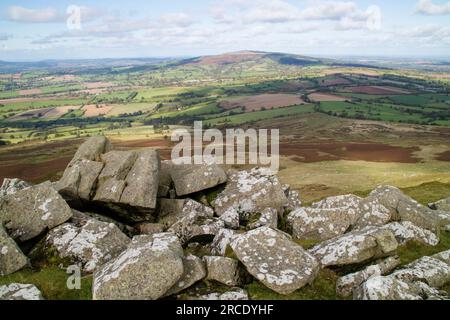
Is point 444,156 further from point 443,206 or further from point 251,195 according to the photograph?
point 251,195

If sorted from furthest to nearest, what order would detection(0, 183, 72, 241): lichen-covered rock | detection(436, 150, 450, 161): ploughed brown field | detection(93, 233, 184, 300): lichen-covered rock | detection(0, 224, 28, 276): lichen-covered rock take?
detection(436, 150, 450, 161): ploughed brown field, detection(0, 183, 72, 241): lichen-covered rock, detection(0, 224, 28, 276): lichen-covered rock, detection(93, 233, 184, 300): lichen-covered rock

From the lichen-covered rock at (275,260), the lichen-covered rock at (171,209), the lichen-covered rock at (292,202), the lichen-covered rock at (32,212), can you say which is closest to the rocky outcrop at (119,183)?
the lichen-covered rock at (171,209)

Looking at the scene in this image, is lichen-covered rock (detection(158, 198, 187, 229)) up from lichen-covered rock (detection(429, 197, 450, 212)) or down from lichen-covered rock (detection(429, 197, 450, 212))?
up

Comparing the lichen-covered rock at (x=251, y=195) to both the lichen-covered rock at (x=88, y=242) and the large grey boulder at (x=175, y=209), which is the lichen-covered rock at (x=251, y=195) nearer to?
the large grey boulder at (x=175, y=209)

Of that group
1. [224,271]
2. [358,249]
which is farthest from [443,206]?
[224,271]

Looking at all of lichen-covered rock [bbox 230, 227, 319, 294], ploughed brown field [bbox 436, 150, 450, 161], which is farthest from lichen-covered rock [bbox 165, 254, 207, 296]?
ploughed brown field [bbox 436, 150, 450, 161]

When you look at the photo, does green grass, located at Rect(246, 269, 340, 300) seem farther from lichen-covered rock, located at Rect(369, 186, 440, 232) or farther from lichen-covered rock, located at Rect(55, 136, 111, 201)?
lichen-covered rock, located at Rect(55, 136, 111, 201)
